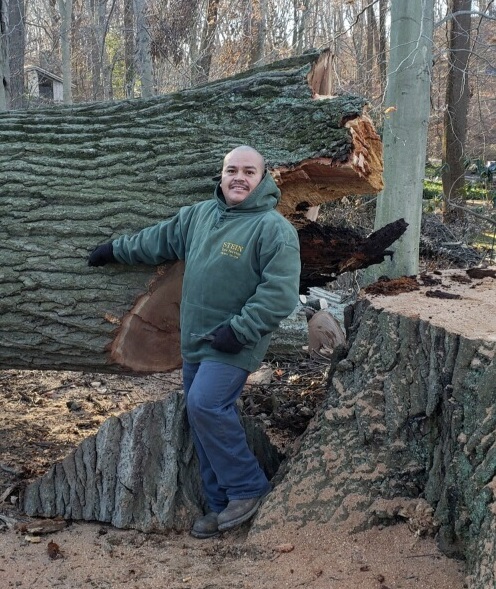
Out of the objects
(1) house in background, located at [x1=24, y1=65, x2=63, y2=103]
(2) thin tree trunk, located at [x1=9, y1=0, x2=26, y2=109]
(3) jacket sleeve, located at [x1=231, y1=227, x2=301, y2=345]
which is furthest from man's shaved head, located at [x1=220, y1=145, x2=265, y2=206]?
(1) house in background, located at [x1=24, y1=65, x2=63, y2=103]

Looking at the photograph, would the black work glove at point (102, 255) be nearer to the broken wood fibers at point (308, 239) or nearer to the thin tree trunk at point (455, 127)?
the broken wood fibers at point (308, 239)

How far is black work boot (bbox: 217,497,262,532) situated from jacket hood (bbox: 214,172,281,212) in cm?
135

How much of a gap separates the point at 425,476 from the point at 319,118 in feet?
5.85

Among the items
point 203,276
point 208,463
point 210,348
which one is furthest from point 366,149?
point 208,463

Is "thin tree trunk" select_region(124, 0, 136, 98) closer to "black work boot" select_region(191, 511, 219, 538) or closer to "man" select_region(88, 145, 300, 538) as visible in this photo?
"man" select_region(88, 145, 300, 538)

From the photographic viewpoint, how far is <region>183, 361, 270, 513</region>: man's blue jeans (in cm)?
291

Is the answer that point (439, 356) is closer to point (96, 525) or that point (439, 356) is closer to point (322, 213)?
point (96, 525)

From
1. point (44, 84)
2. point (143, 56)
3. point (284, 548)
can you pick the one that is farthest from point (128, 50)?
point (284, 548)

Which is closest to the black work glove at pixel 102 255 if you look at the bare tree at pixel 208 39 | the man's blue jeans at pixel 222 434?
the man's blue jeans at pixel 222 434

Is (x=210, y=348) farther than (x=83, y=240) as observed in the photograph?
No

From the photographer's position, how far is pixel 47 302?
10.7 feet

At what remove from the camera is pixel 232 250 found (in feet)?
9.65

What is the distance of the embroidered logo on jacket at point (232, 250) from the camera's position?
2932 mm

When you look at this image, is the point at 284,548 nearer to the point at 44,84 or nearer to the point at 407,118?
the point at 407,118
